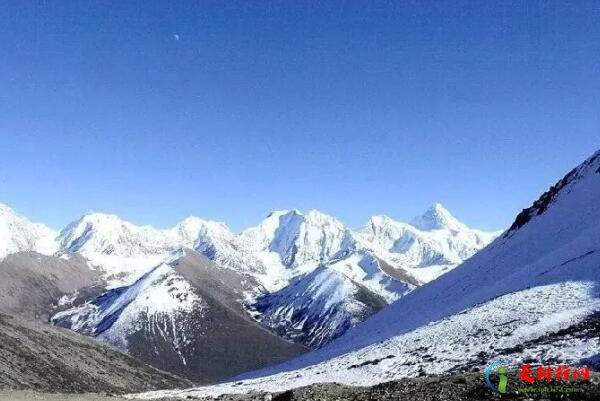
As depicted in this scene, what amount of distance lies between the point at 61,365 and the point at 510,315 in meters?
127

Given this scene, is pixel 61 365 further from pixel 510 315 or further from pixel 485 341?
pixel 485 341

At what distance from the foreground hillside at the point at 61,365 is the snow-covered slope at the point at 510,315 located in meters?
60.5

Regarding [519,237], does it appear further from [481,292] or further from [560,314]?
[560,314]

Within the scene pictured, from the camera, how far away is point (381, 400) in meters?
30.0

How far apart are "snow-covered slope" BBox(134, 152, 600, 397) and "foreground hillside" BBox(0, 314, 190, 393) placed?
6050 cm

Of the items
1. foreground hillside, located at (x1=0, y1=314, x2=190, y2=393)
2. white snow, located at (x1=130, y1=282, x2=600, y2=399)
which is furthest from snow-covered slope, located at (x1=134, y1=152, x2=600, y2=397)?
foreground hillside, located at (x1=0, y1=314, x2=190, y2=393)

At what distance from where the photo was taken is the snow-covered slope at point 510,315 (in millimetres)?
48219

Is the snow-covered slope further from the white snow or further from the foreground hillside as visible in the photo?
the foreground hillside

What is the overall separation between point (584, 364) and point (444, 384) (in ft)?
43.6

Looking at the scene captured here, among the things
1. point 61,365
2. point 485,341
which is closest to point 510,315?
point 485,341

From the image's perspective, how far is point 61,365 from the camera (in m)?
146

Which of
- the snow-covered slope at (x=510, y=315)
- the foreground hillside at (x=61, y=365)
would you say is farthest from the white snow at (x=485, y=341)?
the foreground hillside at (x=61, y=365)

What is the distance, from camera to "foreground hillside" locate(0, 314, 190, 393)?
12406 centimetres

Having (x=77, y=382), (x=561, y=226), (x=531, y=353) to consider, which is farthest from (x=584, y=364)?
(x=77, y=382)
